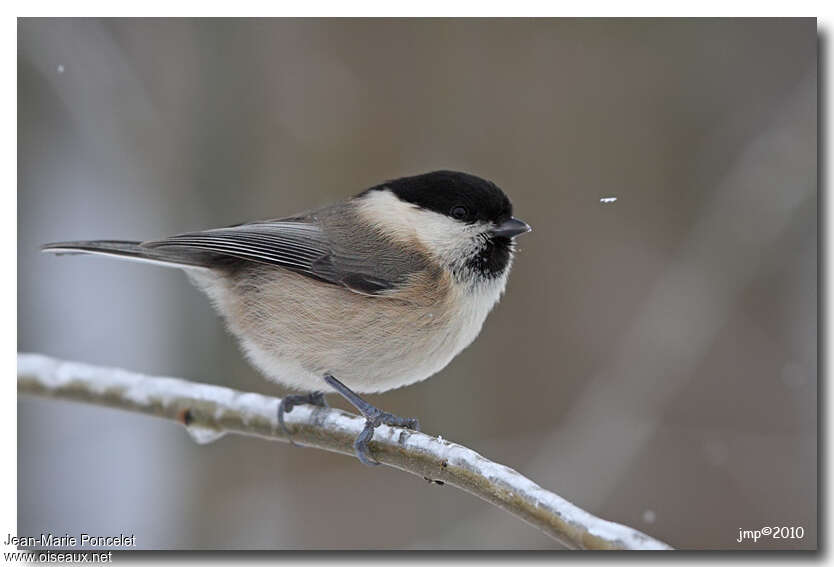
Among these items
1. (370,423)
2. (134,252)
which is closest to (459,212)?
(370,423)

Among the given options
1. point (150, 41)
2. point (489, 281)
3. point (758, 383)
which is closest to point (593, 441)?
point (758, 383)

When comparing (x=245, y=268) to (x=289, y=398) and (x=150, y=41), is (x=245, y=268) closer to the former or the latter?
(x=289, y=398)

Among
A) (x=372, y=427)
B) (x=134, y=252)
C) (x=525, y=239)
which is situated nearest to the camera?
(x=372, y=427)

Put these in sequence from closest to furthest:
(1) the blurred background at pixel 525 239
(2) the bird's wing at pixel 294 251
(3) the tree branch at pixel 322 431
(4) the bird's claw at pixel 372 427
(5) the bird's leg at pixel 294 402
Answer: (3) the tree branch at pixel 322 431 < (4) the bird's claw at pixel 372 427 < (2) the bird's wing at pixel 294 251 < (5) the bird's leg at pixel 294 402 < (1) the blurred background at pixel 525 239

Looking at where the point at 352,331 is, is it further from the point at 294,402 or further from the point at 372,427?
the point at 294,402

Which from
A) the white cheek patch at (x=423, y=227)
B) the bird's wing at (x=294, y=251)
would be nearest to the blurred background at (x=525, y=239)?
the white cheek patch at (x=423, y=227)

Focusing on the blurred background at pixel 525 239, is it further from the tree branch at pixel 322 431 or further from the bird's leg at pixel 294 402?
the bird's leg at pixel 294 402

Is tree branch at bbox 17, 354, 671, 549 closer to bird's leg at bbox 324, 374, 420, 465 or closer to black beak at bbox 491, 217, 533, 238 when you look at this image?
bird's leg at bbox 324, 374, 420, 465

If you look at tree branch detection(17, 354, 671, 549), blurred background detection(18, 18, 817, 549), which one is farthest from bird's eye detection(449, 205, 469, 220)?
tree branch detection(17, 354, 671, 549)
